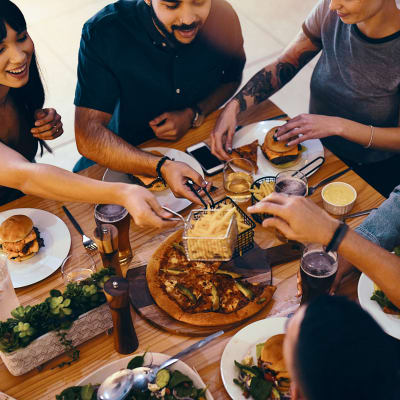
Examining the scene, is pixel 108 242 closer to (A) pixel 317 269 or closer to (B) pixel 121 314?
(B) pixel 121 314

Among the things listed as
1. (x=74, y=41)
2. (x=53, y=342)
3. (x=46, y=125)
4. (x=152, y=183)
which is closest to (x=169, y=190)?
(x=152, y=183)

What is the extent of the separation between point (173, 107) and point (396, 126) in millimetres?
1157

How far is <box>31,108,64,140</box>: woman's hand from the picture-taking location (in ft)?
8.09

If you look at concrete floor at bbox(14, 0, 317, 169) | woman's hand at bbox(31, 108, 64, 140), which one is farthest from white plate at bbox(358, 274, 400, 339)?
concrete floor at bbox(14, 0, 317, 169)

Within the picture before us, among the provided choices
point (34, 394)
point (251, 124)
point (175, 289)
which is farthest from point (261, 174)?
point (34, 394)

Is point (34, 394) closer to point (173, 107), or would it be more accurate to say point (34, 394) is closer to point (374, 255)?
point (374, 255)

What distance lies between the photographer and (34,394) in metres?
1.58

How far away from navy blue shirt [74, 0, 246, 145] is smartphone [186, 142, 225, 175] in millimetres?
388

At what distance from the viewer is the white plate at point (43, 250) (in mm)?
1887

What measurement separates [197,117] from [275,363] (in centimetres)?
140

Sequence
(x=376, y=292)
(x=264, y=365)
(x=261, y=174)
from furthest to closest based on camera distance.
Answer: (x=261, y=174) < (x=376, y=292) < (x=264, y=365)

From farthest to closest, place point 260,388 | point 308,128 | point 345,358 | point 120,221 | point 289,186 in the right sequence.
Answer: point 308,128
point 289,186
point 120,221
point 260,388
point 345,358

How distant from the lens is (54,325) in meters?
1.58

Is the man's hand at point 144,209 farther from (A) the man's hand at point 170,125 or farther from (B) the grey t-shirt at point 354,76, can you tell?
(B) the grey t-shirt at point 354,76
